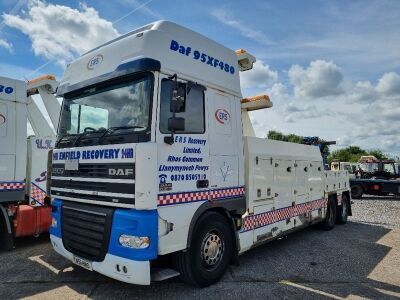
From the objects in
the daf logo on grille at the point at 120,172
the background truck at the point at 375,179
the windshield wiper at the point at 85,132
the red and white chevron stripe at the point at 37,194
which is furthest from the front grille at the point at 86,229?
the background truck at the point at 375,179

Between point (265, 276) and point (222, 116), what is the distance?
262cm

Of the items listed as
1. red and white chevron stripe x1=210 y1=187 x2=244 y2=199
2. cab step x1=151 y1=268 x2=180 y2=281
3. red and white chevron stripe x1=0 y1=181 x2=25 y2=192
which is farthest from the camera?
red and white chevron stripe x1=0 y1=181 x2=25 y2=192

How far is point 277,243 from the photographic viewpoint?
802 centimetres

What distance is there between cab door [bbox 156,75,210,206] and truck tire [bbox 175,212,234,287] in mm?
450

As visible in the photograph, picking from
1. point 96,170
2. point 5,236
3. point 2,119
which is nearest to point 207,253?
point 96,170

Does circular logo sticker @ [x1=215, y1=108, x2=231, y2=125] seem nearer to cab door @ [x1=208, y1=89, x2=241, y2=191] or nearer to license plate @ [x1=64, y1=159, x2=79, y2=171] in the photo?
cab door @ [x1=208, y1=89, x2=241, y2=191]

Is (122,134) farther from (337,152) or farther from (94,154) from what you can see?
(337,152)

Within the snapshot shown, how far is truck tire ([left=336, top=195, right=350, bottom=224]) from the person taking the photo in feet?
→ 35.4

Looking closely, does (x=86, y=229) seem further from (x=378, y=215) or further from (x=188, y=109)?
(x=378, y=215)

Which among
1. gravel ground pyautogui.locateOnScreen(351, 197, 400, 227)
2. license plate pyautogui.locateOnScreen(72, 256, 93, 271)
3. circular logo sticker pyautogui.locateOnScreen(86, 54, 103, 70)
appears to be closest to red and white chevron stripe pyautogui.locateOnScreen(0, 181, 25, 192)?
license plate pyautogui.locateOnScreen(72, 256, 93, 271)

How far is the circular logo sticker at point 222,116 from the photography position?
17.7ft

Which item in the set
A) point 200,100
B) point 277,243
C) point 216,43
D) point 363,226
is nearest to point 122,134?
point 200,100

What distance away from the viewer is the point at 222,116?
550cm

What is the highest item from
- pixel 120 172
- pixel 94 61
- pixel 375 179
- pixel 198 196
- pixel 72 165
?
pixel 94 61
